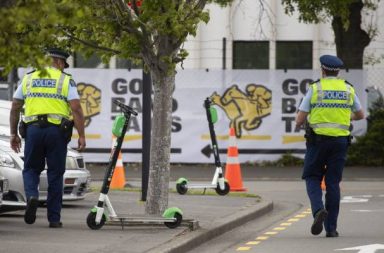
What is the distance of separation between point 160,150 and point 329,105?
1.96 metres

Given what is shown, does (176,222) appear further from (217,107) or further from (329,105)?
(217,107)

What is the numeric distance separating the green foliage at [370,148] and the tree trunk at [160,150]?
42.8 feet

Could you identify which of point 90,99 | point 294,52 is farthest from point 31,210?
point 294,52

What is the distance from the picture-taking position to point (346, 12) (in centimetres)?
2523

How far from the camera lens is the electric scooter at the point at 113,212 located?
1292cm

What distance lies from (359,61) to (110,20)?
15.4m

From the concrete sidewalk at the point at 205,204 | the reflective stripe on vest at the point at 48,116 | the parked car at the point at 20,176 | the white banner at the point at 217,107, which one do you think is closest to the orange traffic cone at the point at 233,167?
the concrete sidewalk at the point at 205,204

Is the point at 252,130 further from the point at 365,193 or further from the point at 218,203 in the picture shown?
the point at 218,203

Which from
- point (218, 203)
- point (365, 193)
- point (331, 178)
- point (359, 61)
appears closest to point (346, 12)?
point (359, 61)

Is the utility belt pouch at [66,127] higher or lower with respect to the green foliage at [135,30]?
lower

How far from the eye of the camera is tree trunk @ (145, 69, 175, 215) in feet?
46.0

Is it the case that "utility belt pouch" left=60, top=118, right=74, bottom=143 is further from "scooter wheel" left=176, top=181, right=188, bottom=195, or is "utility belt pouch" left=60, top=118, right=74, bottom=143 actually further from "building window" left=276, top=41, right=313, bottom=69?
"building window" left=276, top=41, right=313, bottom=69

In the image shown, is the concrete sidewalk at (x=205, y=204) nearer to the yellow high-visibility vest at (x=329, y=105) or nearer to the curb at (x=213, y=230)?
the curb at (x=213, y=230)

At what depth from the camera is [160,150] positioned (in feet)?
46.2
